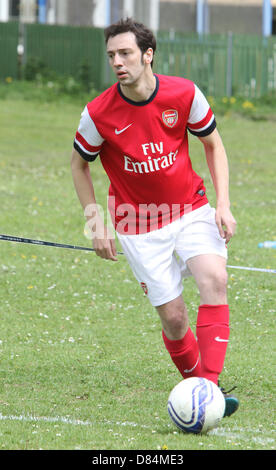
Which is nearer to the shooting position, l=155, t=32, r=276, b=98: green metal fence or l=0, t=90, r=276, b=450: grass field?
l=0, t=90, r=276, b=450: grass field

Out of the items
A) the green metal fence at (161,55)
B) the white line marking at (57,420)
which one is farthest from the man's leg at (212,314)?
the green metal fence at (161,55)

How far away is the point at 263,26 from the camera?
101 feet

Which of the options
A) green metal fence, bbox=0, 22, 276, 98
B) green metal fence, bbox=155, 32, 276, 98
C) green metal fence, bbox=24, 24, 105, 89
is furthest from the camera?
green metal fence, bbox=155, 32, 276, 98

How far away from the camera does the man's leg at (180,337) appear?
5672 millimetres

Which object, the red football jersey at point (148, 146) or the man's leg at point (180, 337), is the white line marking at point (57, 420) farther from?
the red football jersey at point (148, 146)

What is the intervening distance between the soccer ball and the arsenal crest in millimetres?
1574

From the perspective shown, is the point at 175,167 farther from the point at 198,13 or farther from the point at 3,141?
the point at 198,13

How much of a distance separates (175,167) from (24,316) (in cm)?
347

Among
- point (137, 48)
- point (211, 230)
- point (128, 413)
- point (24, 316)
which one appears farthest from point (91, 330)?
point (137, 48)

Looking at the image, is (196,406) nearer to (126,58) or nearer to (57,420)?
(57,420)

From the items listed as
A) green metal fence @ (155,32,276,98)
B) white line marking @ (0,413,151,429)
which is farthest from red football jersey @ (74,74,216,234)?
green metal fence @ (155,32,276,98)

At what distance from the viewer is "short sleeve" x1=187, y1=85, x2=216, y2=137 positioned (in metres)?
5.69

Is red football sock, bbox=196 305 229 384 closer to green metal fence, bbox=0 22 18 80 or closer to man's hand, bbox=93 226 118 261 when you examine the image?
man's hand, bbox=93 226 118 261
